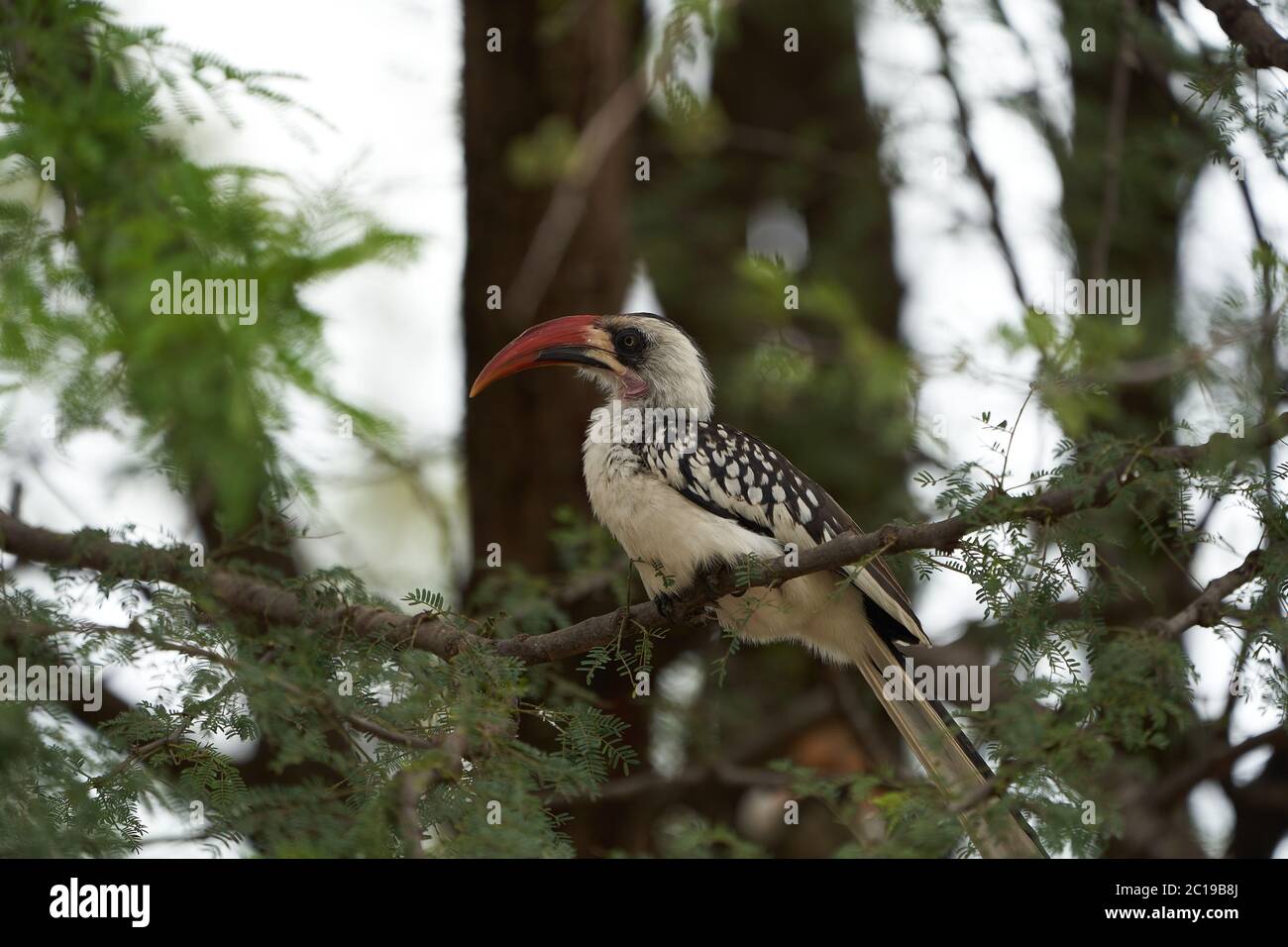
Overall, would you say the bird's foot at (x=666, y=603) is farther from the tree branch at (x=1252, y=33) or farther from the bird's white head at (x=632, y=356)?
the tree branch at (x=1252, y=33)

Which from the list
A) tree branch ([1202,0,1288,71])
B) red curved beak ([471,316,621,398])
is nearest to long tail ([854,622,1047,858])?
red curved beak ([471,316,621,398])

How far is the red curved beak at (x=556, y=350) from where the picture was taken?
4.51m

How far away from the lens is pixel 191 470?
12.9 feet

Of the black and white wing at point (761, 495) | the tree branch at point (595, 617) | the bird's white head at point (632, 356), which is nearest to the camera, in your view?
the tree branch at point (595, 617)

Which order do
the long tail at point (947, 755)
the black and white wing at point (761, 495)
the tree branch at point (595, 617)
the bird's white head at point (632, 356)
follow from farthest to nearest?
the bird's white head at point (632, 356) → the black and white wing at point (761, 495) → the tree branch at point (595, 617) → the long tail at point (947, 755)

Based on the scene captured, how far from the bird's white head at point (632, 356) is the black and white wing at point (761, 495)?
421mm

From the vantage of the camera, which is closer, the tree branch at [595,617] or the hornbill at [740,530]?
the tree branch at [595,617]

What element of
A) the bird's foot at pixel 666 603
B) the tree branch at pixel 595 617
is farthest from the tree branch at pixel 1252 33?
the bird's foot at pixel 666 603

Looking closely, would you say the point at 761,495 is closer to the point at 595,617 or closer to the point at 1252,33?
the point at 595,617

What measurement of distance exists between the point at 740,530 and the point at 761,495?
7.2 inches

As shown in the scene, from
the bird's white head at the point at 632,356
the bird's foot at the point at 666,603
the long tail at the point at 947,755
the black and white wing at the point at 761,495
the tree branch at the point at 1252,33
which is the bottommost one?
the long tail at the point at 947,755

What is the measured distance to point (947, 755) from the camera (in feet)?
12.3
